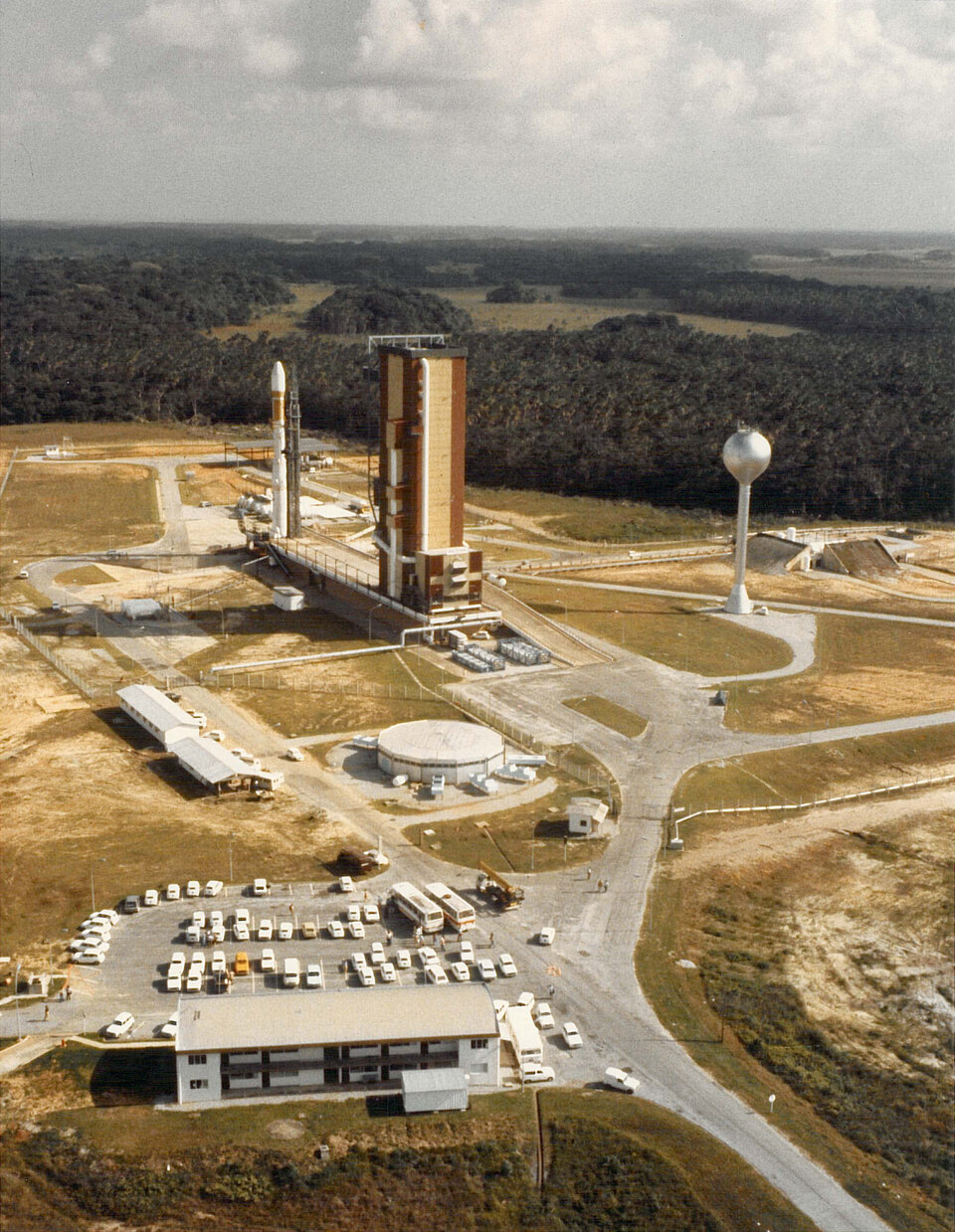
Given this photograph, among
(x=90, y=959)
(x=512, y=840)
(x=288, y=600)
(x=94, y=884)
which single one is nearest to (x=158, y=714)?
(x=94, y=884)

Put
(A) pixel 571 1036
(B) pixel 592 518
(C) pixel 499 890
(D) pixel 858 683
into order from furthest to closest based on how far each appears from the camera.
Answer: (B) pixel 592 518, (D) pixel 858 683, (C) pixel 499 890, (A) pixel 571 1036

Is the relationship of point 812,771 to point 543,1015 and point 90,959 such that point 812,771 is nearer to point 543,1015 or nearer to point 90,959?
point 543,1015

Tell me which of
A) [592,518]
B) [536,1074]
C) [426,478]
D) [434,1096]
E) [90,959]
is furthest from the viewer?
[592,518]

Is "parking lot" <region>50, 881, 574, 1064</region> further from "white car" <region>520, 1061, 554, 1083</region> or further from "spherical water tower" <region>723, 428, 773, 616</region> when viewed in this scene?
"spherical water tower" <region>723, 428, 773, 616</region>

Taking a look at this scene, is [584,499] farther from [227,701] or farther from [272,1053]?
[272,1053]

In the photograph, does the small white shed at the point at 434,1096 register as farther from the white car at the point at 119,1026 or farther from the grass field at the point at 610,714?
the grass field at the point at 610,714

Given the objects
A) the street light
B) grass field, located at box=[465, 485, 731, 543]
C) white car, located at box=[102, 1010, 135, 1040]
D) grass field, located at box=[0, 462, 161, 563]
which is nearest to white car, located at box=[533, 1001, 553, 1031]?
white car, located at box=[102, 1010, 135, 1040]
